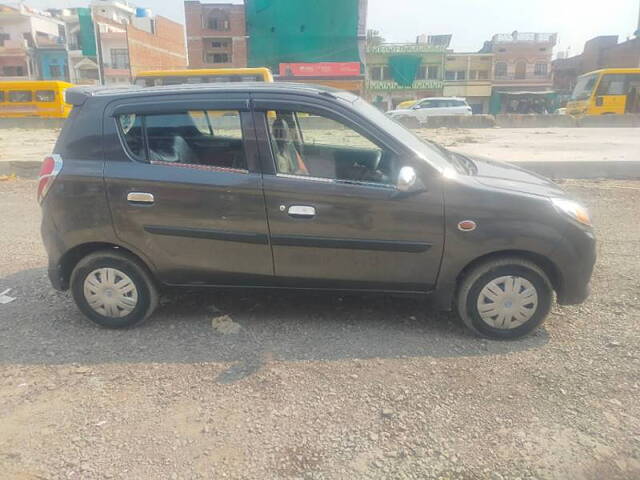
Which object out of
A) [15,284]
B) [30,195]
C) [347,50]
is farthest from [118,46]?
[15,284]

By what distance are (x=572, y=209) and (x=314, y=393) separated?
81.7 inches

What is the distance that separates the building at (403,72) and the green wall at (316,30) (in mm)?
6310

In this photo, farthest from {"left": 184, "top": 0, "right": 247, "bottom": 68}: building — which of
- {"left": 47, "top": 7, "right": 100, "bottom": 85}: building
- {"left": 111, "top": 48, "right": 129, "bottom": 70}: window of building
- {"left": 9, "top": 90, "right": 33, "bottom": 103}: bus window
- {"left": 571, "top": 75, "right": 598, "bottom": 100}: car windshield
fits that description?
{"left": 571, "top": 75, "right": 598, "bottom": 100}: car windshield

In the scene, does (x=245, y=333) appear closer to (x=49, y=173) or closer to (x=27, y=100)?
(x=49, y=173)

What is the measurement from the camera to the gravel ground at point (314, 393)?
2.45 metres

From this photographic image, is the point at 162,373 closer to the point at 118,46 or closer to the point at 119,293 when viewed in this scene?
the point at 119,293

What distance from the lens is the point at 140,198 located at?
3496 millimetres

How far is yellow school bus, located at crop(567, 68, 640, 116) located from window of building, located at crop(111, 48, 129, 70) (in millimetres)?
Answer: 48142

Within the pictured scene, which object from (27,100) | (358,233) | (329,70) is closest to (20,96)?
(27,100)

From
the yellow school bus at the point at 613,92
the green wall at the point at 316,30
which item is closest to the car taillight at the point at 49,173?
the yellow school bus at the point at 613,92

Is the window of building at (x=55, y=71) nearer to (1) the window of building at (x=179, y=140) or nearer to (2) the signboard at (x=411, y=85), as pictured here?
(2) the signboard at (x=411, y=85)

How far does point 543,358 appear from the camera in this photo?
3.30 meters

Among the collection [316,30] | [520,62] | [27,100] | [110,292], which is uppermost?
[316,30]

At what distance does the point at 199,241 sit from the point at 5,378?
1.46m
